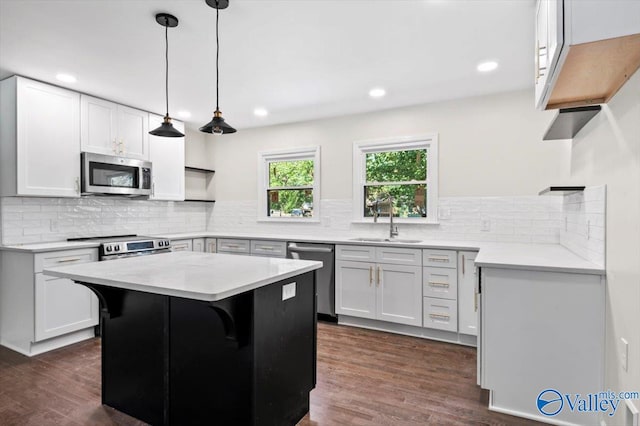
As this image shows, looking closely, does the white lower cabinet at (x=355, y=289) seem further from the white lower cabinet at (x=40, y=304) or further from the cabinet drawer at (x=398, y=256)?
the white lower cabinet at (x=40, y=304)

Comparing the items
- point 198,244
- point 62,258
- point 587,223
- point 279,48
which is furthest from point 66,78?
point 587,223

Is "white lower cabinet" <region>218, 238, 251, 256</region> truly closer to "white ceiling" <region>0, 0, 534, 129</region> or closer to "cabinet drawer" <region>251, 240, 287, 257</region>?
"cabinet drawer" <region>251, 240, 287, 257</region>

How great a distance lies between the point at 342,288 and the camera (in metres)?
3.85

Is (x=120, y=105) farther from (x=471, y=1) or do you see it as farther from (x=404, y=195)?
(x=471, y=1)

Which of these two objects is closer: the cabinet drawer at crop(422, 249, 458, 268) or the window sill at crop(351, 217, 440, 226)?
the cabinet drawer at crop(422, 249, 458, 268)

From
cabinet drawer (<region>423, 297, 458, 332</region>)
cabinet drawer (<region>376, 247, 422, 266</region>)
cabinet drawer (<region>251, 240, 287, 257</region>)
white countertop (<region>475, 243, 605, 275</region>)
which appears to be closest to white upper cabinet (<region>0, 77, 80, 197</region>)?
cabinet drawer (<region>251, 240, 287, 257</region>)

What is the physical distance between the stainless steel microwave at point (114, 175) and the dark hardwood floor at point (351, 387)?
1.55 metres

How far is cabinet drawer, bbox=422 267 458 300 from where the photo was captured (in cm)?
332

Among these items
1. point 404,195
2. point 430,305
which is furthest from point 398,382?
point 404,195

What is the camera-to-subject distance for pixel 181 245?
4480 mm

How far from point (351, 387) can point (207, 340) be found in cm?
116

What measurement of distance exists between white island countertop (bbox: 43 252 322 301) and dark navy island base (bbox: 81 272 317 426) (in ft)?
0.28

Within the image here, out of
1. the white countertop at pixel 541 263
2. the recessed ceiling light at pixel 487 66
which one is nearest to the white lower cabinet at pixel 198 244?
the white countertop at pixel 541 263

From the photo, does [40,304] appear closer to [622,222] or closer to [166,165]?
[166,165]
